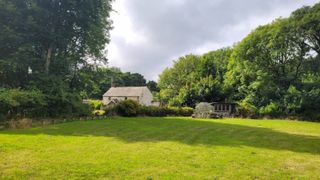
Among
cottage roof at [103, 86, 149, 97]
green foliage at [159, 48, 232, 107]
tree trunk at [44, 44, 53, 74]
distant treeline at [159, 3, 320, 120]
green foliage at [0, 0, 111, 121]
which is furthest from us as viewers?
cottage roof at [103, 86, 149, 97]

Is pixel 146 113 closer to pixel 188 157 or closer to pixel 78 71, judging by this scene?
pixel 78 71

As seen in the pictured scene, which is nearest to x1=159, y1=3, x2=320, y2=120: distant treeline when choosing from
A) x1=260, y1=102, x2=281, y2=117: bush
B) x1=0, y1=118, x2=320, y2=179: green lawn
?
x1=260, y1=102, x2=281, y2=117: bush

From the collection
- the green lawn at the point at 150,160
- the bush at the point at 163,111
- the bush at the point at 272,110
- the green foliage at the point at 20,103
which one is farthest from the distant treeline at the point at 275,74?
the green foliage at the point at 20,103

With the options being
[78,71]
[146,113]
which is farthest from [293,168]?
[146,113]

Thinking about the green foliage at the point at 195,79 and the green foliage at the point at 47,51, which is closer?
the green foliage at the point at 47,51

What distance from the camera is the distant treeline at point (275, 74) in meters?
37.0

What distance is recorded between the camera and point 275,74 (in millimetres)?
42344

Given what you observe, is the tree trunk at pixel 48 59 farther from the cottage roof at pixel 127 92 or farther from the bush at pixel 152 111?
the cottage roof at pixel 127 92

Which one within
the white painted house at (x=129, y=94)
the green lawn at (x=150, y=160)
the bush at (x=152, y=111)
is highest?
the white painted house at (x=129, y=94)

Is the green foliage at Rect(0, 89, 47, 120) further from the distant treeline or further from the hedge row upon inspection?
the distant treeline

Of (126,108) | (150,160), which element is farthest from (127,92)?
(150,160)

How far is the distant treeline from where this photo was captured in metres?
37.0

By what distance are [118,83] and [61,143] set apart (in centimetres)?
7934

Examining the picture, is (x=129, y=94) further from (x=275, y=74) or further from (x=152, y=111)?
(x=275, y=74)
